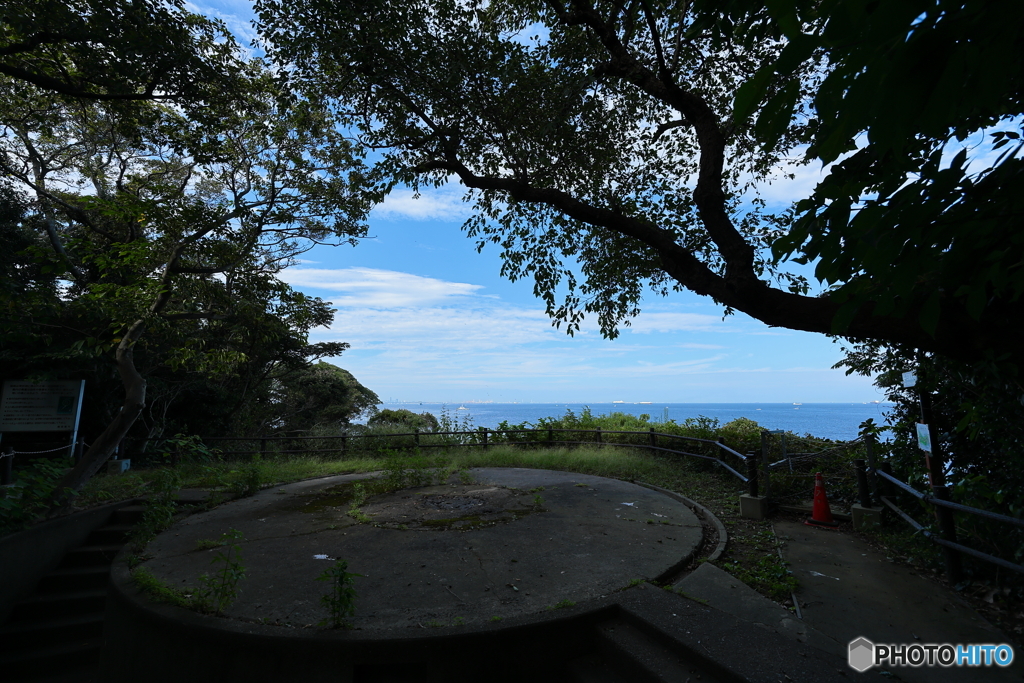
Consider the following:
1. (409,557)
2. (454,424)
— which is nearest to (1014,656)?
(409,557)

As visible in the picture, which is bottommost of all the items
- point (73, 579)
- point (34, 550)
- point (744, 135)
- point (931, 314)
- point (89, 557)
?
point (73, 579)

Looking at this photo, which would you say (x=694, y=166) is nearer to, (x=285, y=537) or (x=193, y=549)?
(x=285, y=537)

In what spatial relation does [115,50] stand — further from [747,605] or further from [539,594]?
A: [747,605]

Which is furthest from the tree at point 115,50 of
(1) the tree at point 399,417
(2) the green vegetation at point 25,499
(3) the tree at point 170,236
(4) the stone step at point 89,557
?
(1) the tree at point 399,417

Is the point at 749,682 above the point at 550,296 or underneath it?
underneath

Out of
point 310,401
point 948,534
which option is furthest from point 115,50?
point 310,401

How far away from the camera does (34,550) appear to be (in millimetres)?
5789

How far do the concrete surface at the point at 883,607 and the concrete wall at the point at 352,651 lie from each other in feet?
6.37

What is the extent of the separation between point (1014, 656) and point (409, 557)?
16.7 feet

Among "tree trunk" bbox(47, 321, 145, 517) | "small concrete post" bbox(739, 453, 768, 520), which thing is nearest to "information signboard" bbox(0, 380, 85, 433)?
"tree trunk" bbox(47, 321, 145, 517)

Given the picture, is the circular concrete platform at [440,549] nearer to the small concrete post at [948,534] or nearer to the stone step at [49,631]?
the stone step at [49,631]

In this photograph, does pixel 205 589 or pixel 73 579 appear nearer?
pixel 205 589

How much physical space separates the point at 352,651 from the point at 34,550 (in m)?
5.55

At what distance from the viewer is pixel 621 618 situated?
377 cm
